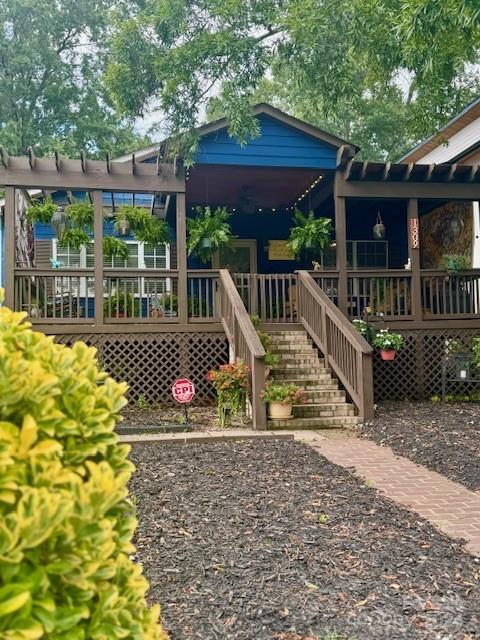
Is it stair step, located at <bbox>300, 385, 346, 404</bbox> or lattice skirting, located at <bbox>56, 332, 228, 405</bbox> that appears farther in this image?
lattice skirting, located at <bbox>56, 332, 228, 405</bbox>

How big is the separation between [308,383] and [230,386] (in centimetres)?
138

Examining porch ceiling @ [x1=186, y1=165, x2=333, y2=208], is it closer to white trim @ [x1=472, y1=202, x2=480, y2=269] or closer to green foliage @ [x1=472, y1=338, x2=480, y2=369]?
white trim @ [x1=472, y1=202, x2=480, y2=269]

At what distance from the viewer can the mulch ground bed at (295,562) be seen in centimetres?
227

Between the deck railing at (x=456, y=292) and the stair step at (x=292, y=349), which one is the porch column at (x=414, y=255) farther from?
the stair step at (x=292, y=349)

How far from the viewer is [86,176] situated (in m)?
8.55

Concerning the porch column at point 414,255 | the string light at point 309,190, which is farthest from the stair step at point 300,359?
the string light at point 309,190

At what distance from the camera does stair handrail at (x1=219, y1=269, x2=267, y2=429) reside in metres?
6.75

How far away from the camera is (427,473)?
16.1 ft

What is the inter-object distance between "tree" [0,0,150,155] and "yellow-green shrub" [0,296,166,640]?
74.8 feet

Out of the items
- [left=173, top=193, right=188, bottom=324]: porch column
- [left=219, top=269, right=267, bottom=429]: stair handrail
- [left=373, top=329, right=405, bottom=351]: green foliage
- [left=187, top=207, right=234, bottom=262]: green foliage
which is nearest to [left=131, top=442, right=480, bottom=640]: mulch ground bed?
[left=219, top=269, right=267, bottom=429]: stair handrail

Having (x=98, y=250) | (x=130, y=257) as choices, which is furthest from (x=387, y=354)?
(x=130, y=257)

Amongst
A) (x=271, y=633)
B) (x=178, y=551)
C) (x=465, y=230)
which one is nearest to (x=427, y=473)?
(x=178, y=551)

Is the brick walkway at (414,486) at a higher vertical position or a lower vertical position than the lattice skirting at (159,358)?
lower

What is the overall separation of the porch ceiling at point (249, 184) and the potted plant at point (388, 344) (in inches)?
128
